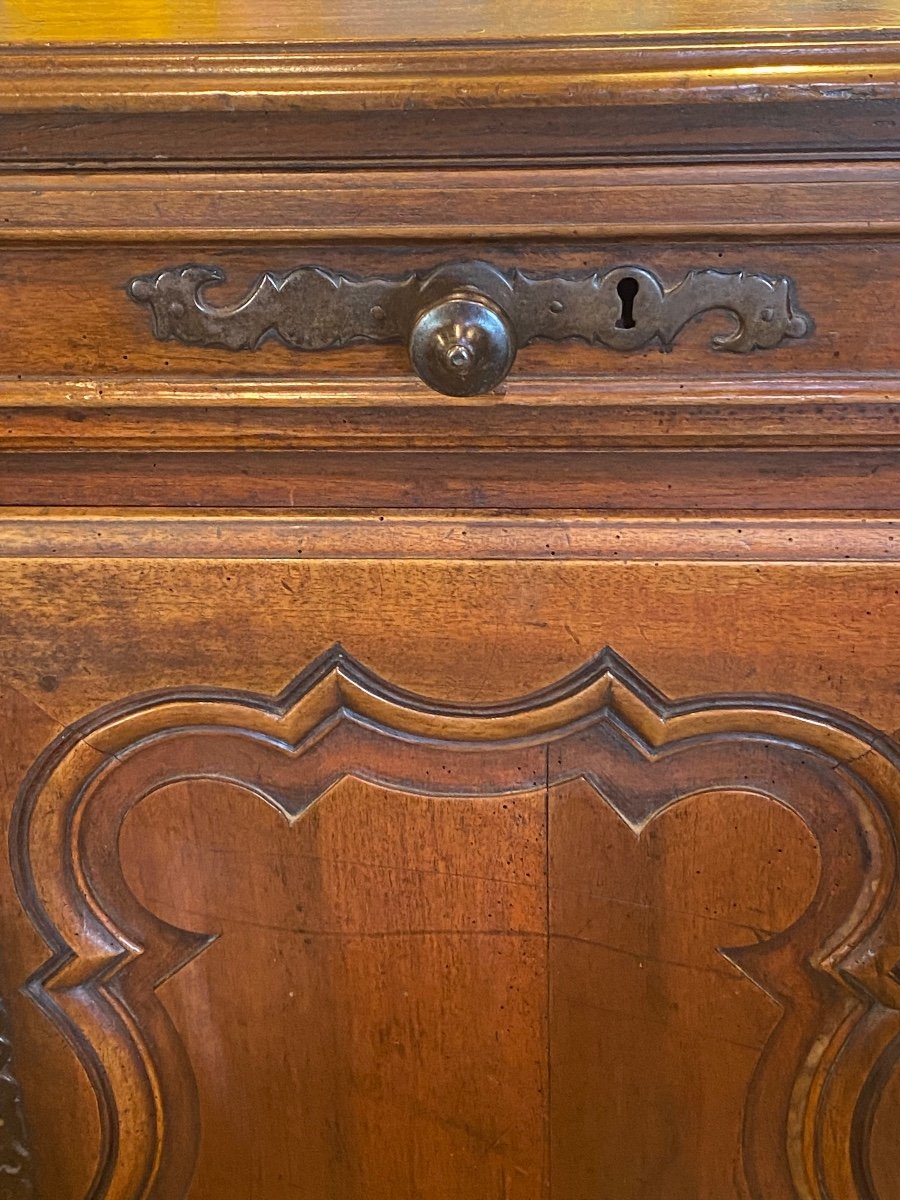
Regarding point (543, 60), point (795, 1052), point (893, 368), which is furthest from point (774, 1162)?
point (543, 60)

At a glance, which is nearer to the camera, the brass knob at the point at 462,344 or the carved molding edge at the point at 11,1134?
the brass knob at the point at 462,344

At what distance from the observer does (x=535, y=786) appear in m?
0.50

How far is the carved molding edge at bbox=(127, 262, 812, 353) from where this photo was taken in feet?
1.34

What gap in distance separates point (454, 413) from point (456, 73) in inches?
4.7

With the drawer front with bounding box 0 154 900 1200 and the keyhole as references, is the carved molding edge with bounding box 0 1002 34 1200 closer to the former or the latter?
the drawer front with bounding box 0 154 900 1200

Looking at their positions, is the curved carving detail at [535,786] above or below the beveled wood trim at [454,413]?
below

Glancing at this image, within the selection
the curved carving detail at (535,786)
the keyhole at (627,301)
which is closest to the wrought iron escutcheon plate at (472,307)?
the keyhole at (627,301)

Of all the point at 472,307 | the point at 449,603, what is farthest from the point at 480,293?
the point at 449,603

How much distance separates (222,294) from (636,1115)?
42 cm

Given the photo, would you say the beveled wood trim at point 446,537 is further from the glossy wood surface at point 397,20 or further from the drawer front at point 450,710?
the glossy wood surface at point 397,20

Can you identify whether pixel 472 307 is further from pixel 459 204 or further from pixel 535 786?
pixel 535 786

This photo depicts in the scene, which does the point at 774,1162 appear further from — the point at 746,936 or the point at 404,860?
the point at 404,860

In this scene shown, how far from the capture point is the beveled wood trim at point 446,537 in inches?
17.7

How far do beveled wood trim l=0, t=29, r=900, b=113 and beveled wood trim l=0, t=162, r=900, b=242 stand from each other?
0.08 feet
